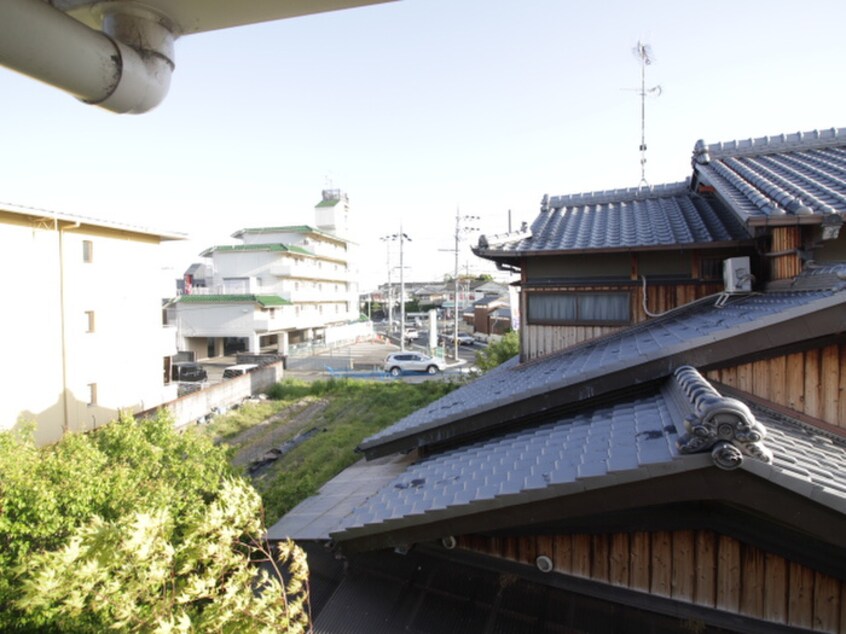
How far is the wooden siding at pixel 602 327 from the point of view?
7.01 meters

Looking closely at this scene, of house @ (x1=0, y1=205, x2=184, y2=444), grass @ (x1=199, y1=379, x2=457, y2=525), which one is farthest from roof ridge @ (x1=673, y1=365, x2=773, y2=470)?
house @ (x1=0, y1=205, x2=184, y2=444)

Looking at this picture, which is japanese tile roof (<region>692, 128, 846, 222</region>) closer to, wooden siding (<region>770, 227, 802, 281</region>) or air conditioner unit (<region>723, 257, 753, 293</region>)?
wooden siding (<region>770, 227, 802, 281</region>)

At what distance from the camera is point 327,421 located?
61.3 feet

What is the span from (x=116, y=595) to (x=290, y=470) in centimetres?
1015

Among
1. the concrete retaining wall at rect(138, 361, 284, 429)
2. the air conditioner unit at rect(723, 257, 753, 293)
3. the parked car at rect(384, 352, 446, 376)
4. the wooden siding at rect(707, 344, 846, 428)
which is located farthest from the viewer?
the parked car at rect(384, 352, 446, 376)

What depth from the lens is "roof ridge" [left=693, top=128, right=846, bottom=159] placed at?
7906mm

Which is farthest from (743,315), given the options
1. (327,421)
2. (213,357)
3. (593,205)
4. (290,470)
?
(213,357)

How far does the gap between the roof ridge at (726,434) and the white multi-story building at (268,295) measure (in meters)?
35.4

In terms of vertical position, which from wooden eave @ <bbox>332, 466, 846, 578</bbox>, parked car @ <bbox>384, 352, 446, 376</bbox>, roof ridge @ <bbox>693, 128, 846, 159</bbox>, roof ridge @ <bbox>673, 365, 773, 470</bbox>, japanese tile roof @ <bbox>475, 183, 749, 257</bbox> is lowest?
parked car @ <bbox>384, 352, 446, 376</bbox>

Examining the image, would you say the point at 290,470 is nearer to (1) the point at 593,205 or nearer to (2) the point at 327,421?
(2) the point at 327,421

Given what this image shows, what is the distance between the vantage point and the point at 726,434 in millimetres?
2615

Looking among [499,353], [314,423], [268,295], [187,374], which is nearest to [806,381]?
[499,353]

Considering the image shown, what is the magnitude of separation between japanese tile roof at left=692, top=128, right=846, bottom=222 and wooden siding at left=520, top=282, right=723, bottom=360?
4.71ft

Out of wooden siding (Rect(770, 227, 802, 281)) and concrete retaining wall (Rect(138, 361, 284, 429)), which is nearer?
wooden siding (Rect(770, 227, 802, 281))
